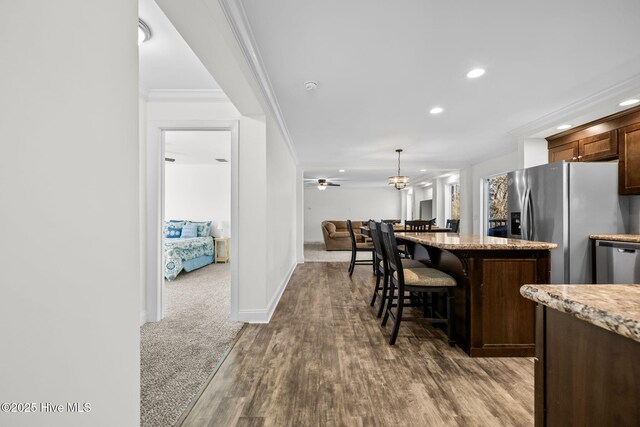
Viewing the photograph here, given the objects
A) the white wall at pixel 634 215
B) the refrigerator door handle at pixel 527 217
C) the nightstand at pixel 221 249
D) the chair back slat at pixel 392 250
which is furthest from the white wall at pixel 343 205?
the chair back slat at pixel 392 250

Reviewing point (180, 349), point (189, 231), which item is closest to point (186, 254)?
point (189, 231)

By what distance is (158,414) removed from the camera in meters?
1.49

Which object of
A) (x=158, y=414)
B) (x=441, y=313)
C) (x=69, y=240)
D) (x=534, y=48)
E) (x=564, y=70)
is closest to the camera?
(x=69, y=240)

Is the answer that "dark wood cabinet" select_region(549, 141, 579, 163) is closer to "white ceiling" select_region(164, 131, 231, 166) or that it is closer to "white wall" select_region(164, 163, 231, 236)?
"white ceiling" select_region(164, 131, 231, 166)

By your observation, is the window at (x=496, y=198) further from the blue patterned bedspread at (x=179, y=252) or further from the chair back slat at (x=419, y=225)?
the blue patterned bedspread at (x=179, y=252)

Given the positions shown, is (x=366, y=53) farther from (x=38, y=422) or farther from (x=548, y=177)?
(x=548, y=177)

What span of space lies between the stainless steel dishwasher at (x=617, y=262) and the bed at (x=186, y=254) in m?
5.22

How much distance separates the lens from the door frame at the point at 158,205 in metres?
2.73

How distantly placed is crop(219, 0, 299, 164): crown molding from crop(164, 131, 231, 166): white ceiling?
6.45 feet

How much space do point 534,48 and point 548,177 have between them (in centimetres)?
184

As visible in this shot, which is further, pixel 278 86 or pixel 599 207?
pixel 599 207

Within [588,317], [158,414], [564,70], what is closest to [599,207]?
[564,70]

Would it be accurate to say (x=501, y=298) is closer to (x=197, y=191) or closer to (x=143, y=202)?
(x=143, y=202)

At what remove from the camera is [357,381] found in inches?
70.0
